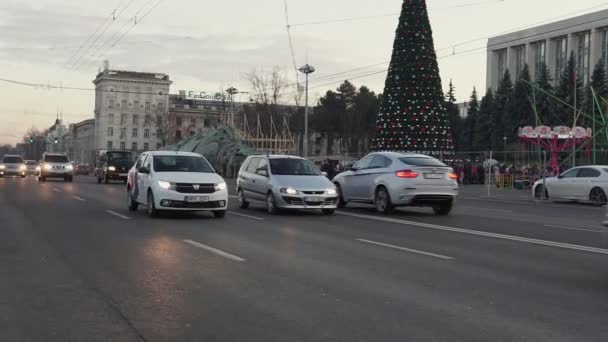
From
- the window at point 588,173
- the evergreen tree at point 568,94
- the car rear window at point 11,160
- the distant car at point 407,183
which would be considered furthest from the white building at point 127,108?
the distant car at point 407,183

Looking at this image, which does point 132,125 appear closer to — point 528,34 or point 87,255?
point 528,34

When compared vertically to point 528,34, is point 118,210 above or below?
below

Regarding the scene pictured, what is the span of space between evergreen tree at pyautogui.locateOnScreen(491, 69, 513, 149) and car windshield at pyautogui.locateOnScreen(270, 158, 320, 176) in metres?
62.7

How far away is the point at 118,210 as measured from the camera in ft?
59.2

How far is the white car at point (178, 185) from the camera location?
15.7 m

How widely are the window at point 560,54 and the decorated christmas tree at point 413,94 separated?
5752 cm

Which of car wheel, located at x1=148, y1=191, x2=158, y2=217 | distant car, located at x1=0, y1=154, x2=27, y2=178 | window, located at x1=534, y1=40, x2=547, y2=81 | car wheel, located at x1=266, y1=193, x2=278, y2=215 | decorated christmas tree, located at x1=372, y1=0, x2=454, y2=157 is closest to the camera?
car wheel, located at x1=148, y1=191, x2=158, y2=217

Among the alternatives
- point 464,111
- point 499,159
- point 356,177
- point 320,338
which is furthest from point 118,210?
point 464,111

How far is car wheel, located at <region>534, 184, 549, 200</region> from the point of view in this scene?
28141 millimetres

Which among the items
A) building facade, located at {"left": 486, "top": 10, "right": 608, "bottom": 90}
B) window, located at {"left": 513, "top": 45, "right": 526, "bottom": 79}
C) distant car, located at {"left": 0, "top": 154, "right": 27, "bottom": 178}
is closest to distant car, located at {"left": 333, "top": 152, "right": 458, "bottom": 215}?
distant car, located at {"left": 0, "top": 154, "right": 27, "bottom": 178}

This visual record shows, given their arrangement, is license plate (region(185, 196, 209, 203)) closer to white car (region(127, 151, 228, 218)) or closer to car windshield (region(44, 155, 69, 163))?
white car (region(127, 151, 228, 218))

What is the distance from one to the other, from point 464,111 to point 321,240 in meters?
128

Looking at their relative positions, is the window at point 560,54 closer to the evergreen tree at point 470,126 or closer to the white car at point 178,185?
the evergreen tree at point 470,126

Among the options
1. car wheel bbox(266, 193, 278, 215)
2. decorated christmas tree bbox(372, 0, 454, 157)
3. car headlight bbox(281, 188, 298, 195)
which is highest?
decorated christmas tree bbox(372, 0, 454, 157)
